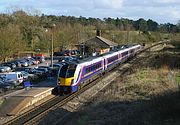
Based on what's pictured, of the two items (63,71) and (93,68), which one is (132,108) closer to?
(63,71)

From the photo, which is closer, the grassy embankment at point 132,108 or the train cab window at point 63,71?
the grassy embankment at point 132,108

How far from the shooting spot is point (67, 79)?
101 feet

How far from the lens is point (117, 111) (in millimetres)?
23875

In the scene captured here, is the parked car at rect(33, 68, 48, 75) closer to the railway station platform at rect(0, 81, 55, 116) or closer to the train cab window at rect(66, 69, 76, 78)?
the railway station platform at rect(0, 81, 55, 116)

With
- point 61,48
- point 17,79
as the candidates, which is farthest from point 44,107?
point 61,48

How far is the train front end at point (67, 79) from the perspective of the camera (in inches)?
1219

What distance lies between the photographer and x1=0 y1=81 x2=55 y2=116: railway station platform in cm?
2601

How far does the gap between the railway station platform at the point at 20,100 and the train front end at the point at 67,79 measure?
1673 mm

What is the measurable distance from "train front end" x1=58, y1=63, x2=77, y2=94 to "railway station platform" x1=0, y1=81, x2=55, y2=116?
5.49 ft

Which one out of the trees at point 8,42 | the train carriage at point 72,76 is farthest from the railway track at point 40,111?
the trees at point 8,42

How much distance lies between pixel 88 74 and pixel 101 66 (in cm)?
787

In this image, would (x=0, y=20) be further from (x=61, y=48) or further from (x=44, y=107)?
(x=44, y=107)

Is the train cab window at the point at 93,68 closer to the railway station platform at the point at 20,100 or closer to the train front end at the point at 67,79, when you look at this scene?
the train front end at the point at 67,79

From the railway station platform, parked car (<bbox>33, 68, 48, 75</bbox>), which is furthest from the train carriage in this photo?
parked car (<bbox>33, 68, 48, 75</bbox>)
